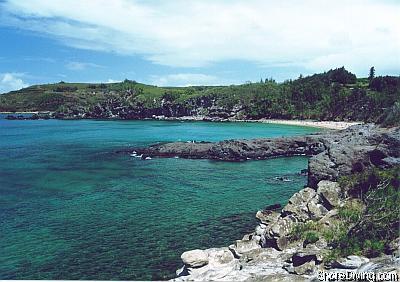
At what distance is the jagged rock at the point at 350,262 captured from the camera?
10.5 metres

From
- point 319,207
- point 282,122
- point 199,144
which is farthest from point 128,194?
point 282,122

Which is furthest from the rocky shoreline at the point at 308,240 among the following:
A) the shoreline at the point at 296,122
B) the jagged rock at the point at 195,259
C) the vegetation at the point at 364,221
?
the shoreline at the point at 296,122

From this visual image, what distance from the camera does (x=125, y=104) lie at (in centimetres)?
13362

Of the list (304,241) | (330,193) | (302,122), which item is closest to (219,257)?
(304,241)

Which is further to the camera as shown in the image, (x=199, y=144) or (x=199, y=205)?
(x=199, y=144)

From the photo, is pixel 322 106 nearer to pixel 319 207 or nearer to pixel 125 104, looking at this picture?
pixel 125 104

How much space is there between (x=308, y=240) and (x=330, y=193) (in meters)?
3.68

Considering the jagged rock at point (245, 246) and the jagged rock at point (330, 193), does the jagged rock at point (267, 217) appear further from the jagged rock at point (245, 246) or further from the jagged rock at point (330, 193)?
the jagged rock at point (330, 193)

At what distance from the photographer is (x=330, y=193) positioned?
17000 mm

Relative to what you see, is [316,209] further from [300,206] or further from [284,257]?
[284,257]

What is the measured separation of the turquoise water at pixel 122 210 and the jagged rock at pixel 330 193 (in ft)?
14.9

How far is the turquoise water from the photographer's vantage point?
1691cm

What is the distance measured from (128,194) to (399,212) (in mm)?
19705

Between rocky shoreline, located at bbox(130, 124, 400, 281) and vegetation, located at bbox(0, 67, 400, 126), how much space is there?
178 feet
